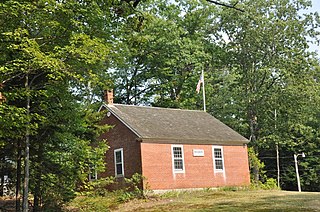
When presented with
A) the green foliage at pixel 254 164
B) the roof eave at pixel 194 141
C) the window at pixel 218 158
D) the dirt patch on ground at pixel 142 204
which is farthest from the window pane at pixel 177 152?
the green foliage at pixel 254 164

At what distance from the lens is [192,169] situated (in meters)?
24.6

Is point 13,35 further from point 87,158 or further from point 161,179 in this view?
point 161,179

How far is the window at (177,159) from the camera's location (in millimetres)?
23953

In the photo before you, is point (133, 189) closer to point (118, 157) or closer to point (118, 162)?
point (118, 162)

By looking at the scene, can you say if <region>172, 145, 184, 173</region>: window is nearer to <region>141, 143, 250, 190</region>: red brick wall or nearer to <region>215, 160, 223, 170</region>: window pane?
<region>141, 143, 250, 190</region>: red brick wall

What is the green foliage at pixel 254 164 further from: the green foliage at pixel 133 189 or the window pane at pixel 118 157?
the green foliage at pixel 133 189

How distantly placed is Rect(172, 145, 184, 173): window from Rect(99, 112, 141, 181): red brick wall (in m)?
2.46

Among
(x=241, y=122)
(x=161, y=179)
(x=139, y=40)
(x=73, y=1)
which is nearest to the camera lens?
(x=73, y=1)

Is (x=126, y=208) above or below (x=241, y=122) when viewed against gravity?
below

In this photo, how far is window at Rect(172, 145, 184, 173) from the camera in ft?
78.6

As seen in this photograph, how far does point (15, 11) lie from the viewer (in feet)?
36.9

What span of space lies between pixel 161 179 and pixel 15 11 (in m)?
14.4

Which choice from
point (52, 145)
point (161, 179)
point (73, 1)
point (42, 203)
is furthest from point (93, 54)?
point (161, 179)

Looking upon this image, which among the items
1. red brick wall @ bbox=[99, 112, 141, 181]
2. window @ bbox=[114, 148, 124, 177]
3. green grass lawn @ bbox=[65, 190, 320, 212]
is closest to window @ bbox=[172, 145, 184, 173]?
green grass lawn @ bbox=[65, 190, 320, 212]
